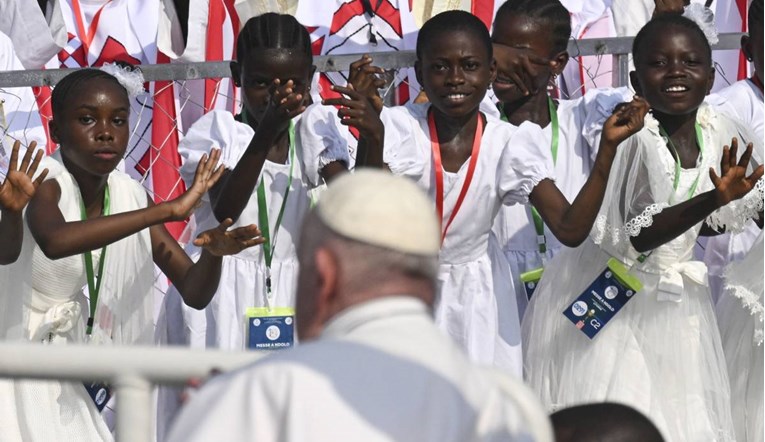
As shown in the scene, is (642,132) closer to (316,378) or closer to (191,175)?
(191,175)

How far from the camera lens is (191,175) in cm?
566

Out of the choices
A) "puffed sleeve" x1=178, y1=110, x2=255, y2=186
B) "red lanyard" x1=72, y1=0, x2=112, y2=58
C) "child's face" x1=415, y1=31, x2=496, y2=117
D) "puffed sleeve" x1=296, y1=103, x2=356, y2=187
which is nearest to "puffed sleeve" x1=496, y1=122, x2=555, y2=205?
"child's face" x1=415, y1=31, x2=496, y2=117

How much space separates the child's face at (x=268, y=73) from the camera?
18.7 feet

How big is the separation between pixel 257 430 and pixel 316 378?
0.39ft

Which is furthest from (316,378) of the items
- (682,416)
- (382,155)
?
(682,416)

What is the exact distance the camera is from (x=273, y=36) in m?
5.79

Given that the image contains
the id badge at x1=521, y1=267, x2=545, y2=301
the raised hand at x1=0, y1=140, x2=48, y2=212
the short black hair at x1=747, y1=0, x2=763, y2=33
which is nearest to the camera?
the raised hand at x1=0, y1=140, x2=48, y2=212

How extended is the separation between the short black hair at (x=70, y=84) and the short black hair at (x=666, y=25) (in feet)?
6.30

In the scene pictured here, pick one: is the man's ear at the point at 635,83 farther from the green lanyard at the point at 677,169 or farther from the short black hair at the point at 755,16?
the short black hair at the point at 755,16

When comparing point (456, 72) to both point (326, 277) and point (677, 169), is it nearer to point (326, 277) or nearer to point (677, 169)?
point (677, 169)

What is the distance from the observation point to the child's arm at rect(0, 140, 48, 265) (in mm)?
4852

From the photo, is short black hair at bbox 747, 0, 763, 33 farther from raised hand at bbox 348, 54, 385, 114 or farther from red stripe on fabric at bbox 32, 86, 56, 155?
red stripe on fabric at bbox 32, 86, 56, 155

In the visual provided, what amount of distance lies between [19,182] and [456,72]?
169 cm

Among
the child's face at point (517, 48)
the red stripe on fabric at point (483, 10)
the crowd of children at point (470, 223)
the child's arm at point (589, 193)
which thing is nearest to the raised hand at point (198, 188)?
the crowd of children at point (470, 223)
